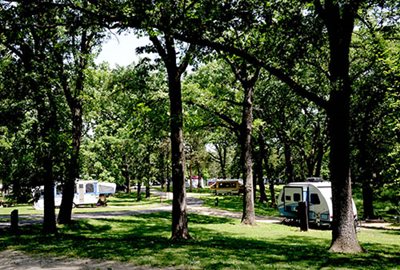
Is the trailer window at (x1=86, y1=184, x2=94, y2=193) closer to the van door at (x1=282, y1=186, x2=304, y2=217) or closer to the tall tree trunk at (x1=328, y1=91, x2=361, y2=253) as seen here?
the van door at (x1=282, y1=186, x2=304, y2=217)

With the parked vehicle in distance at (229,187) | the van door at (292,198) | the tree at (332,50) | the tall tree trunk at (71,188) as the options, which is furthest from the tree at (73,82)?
the parked vehicle in distance at (229,187)

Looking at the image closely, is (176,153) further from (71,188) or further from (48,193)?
(71,188)

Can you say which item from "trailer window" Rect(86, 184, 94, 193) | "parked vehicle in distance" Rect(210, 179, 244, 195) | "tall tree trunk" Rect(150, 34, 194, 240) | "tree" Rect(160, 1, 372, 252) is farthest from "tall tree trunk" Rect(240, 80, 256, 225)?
"parked vehicle in distance" Rect(210, 179, 244, 195)

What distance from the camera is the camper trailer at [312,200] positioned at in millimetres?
21094

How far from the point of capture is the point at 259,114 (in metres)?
34.2

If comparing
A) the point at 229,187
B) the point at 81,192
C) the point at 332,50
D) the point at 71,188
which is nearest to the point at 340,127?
the point at 332,50

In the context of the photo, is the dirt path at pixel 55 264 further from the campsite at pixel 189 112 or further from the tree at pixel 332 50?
the tree at pixel 332 50

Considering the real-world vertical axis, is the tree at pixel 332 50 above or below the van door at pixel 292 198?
above

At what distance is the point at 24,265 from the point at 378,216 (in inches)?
975

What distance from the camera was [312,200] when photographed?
22.1m

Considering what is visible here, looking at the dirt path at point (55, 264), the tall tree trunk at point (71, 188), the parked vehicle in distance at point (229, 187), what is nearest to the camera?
the dirt path at point (55, 264)

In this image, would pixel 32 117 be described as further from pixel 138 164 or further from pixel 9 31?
pixel 138 164

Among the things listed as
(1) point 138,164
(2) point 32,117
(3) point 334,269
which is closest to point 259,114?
(1) point 138,164

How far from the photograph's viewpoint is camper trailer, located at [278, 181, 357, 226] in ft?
69.2
